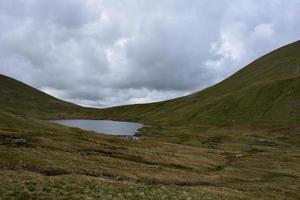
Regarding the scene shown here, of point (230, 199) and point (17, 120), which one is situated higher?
point (17, 120)

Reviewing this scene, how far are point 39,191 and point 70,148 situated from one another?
3535 centimetres

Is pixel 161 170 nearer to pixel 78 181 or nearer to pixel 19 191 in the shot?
pixel 78 181

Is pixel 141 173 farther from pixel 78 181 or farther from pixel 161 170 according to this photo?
pixel 78 181

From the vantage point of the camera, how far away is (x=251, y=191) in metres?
45.2

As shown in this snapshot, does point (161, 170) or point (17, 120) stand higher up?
point (17, 120)

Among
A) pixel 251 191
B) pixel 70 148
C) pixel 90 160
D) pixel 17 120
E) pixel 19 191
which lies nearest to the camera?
pixel 19 191

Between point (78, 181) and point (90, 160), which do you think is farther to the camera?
point (90, 160)

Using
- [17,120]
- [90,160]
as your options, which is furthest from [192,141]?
[90,160]

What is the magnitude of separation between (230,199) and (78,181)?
15.2 meters

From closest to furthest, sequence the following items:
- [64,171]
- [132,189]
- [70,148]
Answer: [132,189]
[64,171]
[70,148]

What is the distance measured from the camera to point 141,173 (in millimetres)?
47219

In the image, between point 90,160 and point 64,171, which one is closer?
point 64,171

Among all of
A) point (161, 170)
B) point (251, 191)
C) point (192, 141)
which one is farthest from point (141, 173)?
point (192, 141)

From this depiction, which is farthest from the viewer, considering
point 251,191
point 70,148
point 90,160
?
point 70,148
